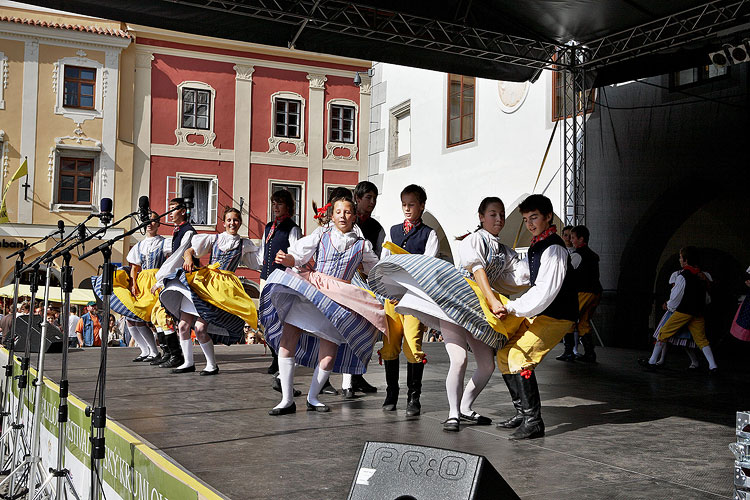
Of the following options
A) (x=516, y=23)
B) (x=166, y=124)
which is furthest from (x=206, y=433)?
(x=166, y=124)

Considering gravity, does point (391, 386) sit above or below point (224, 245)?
below

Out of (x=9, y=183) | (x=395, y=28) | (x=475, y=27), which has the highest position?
(x=475, y=27)

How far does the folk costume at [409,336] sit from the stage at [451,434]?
152mm

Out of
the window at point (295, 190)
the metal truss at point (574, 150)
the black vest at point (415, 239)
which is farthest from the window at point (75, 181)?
the black vest at point (415, 239)

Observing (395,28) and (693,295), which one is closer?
(693,295)

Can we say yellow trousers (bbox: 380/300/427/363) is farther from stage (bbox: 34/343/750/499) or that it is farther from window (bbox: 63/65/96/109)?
window (bbox: 63/65/96/109)

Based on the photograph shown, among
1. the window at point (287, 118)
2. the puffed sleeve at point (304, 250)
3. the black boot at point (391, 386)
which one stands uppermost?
the window at point (287, 118)

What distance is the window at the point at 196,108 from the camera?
21953 mm

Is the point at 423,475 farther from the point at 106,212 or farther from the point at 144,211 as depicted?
the point at 106,212

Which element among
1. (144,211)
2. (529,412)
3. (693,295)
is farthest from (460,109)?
(144,211)

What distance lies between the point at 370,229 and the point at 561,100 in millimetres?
5764

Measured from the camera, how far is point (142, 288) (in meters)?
8.23

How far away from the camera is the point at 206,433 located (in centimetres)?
455

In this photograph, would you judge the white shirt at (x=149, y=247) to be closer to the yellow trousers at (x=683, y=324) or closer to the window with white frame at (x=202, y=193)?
the yellow trousers at (x=683, y=324)
